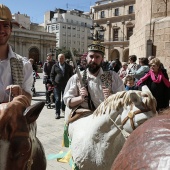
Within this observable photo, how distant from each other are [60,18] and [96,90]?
78.0 meters

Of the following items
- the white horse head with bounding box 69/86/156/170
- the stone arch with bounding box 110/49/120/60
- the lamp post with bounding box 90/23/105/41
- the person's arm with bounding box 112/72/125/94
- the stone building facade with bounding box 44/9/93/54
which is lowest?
the white horse head with bounding box 69/86/156/170

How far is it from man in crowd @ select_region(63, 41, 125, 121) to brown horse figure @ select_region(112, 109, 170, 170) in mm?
2076

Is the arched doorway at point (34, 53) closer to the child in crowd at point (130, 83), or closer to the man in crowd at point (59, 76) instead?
the man in crowd at point (59, 76)

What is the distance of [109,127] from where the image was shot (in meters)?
2.27

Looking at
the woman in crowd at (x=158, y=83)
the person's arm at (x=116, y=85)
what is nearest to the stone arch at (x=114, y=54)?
the woman in crowd at (x=158, y=83)

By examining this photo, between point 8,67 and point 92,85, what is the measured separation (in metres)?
1.18

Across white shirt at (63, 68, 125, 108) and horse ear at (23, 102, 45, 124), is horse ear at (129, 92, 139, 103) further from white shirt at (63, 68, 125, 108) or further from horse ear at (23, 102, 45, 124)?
horse ear at (23, 102, 45, 124)

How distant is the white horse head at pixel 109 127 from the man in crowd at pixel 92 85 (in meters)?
0.43

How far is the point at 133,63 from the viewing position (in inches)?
259

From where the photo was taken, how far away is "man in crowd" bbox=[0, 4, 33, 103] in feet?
6.00

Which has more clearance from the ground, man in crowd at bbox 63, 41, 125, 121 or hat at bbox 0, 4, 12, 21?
hat at bbox 0, 4, 12, 21

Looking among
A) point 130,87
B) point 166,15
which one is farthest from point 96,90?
point 166,15

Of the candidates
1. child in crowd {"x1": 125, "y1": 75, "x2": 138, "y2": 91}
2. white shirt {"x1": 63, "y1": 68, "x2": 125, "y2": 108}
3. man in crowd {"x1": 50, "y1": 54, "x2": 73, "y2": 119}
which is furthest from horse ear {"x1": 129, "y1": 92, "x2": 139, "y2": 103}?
man in crowd {"x1": 50, "y1": 54, "x2": 73, "y2": 119}

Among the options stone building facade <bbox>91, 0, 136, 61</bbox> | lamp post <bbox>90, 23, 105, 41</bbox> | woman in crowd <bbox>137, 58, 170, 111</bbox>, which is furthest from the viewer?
stone building facade <bbox>91, 0, 136, 61</bbox>
